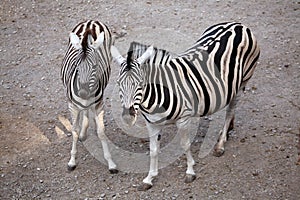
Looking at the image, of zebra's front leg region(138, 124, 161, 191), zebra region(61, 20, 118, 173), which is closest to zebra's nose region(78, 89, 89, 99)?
zebra region(61, 20, 118, 173)

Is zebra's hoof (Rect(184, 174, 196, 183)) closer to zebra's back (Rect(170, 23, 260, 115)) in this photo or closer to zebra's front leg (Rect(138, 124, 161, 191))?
zebra's front leg (Rect(138, 124, 161, 191))

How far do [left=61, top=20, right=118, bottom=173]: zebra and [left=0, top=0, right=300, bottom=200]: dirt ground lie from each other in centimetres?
40

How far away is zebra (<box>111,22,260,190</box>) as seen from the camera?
14.1 ft

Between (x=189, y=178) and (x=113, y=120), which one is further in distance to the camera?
(x=113, y=120)

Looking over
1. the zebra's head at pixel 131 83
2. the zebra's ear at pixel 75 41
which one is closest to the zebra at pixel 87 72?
the zebra's ear at pixel 75 41

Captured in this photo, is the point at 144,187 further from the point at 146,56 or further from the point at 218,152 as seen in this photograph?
the point at 146,56

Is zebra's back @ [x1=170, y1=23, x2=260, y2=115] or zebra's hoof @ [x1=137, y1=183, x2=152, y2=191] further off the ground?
zebra's back @ [x1=170, y1=23, x2=260, y2=115]

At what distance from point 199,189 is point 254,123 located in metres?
1.36

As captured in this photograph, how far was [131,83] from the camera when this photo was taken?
4223mm

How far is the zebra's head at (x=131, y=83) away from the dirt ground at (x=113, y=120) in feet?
3.69

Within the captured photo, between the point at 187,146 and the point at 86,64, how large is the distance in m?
1.32

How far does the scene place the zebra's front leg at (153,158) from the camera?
4887 mm

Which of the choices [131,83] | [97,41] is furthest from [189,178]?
[97,41]

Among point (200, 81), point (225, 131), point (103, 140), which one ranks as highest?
point (200, 81)
